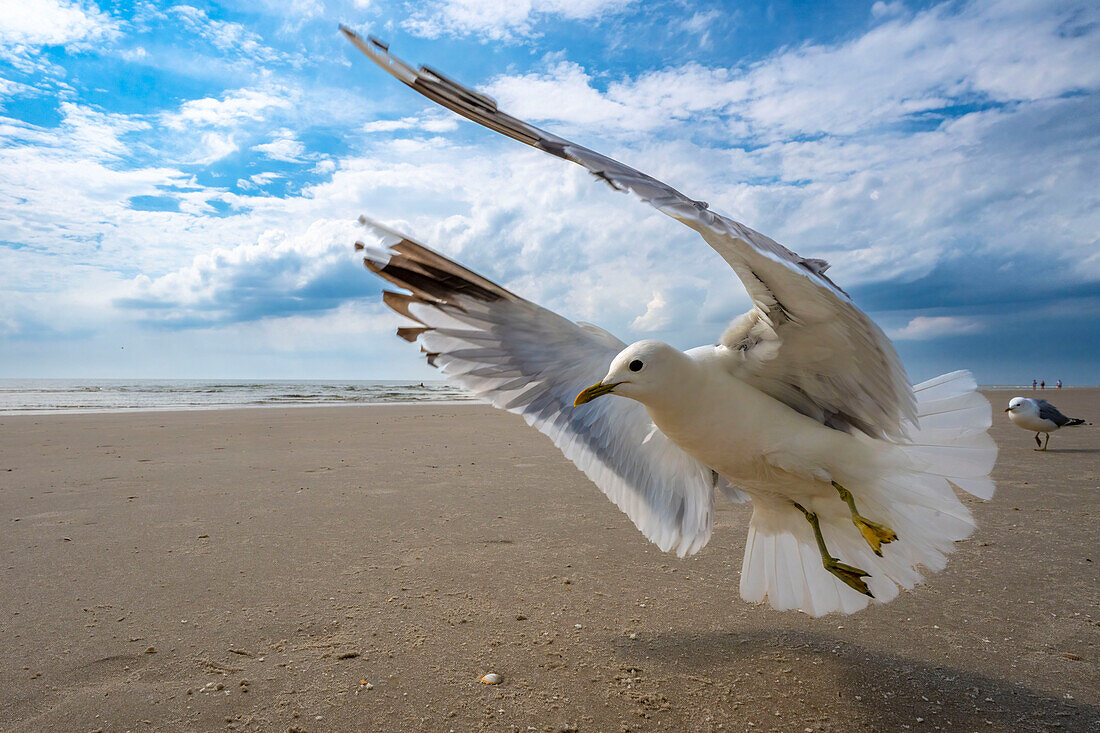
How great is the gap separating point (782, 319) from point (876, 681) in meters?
1.39

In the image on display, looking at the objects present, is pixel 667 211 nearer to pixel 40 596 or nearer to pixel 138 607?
pixel 138 607

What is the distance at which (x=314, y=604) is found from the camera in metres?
3.14

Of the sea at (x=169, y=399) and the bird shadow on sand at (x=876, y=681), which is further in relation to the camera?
the sea at (x=169, y=399)

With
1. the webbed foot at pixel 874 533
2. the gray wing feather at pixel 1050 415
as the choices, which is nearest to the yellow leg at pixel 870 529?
the webbed foot at pixel 874 533

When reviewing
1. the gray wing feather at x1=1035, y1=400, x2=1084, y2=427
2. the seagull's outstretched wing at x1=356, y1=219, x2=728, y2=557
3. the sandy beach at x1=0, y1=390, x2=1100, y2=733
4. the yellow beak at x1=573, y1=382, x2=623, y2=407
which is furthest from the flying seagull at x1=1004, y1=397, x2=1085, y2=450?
the yellow beak at x1=573, y1=382, x2=623, y2=407

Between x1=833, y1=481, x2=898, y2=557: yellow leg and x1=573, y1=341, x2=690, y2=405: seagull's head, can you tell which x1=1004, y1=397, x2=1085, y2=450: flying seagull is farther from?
x1=573, y1=341, x2=690, y2=405: seagull's head

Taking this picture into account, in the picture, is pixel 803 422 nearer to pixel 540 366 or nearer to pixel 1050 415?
pixel 540 366

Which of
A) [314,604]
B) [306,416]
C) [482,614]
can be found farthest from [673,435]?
[306,416]

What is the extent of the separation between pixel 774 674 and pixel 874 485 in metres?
0.83

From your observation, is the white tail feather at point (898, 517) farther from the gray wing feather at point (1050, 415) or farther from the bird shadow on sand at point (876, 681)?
the gray wing feather at point (1050, 415)

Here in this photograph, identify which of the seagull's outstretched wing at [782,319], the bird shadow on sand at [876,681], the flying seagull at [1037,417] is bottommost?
the bird shadow on sand at [876,681]

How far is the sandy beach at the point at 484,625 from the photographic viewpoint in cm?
224

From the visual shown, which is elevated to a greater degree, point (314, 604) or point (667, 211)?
point (667, 211)

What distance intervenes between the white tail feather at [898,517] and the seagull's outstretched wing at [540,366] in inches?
22.9
